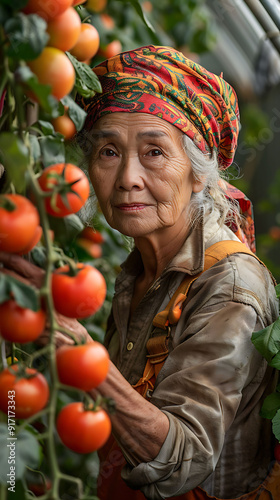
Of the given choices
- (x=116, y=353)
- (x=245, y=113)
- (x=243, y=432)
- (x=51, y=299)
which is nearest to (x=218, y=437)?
(x=243, y=432)

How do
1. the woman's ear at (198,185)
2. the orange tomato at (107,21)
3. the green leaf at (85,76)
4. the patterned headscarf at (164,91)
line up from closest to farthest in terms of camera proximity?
the green leaf at (85,76) < the patterned headscarf at (164,91) < the woman's ear at (198,185) < the orange tomato at (107,21)

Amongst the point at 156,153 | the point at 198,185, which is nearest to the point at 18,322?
the point at 156,153

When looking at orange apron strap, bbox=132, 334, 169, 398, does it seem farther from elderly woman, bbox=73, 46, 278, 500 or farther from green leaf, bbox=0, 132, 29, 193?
green leaf, bbox=0, 132, 29, 193

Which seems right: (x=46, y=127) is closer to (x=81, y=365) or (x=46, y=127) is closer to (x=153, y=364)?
(x=81, y=365)

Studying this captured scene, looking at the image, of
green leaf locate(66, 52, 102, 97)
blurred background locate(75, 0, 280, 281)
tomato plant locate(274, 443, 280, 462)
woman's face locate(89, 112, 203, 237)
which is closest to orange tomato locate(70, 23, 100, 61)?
green leaf locate(66, 52, 102, 97)

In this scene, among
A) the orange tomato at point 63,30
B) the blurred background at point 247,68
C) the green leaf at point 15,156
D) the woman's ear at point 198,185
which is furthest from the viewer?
the blurred background at point 247,68

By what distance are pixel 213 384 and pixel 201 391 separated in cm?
3

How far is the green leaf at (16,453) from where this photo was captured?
2.03 feet

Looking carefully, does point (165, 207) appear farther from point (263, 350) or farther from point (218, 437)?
point (218, 437)

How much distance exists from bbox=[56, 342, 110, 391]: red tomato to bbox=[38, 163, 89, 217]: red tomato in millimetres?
161

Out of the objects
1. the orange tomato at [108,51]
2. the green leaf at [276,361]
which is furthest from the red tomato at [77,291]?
the orange tomato at [108,51]

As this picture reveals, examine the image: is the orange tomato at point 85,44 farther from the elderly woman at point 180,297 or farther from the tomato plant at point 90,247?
the tomato plant at point 90,247

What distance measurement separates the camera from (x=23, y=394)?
64 cm

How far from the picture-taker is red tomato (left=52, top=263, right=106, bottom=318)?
0.66m
